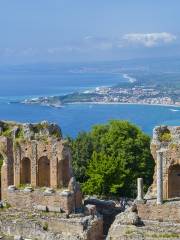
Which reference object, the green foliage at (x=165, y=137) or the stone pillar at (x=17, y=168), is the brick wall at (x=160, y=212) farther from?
the stone pillar at (x=17, y=168)

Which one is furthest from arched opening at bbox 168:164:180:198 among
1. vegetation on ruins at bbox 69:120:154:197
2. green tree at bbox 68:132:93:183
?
green tree at bbox 68:132:93:183

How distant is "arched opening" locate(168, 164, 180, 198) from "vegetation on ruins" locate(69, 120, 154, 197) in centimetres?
1113

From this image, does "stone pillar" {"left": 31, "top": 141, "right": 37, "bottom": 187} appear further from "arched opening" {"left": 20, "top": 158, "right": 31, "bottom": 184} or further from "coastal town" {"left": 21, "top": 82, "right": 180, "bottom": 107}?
"coastal town" {"left": 21, "top": 82, "right": 180, "bottom": 107}

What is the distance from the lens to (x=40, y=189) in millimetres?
29703

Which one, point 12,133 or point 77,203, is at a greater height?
point 12,133

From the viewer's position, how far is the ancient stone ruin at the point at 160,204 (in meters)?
25.0

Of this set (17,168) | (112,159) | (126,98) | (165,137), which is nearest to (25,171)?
(17,168)

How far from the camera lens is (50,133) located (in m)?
32.9

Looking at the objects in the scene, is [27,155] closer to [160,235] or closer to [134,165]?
[160,235]

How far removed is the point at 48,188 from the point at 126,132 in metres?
17.8

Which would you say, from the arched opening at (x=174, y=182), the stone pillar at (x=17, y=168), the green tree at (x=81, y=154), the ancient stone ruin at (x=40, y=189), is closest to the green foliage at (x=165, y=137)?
the arched opening at (x=174, y=182)

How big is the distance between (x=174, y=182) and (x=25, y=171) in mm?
8577

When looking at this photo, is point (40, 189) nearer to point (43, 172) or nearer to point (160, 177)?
point (43, 172)

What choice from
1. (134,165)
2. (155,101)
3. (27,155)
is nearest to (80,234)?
(27,155)
